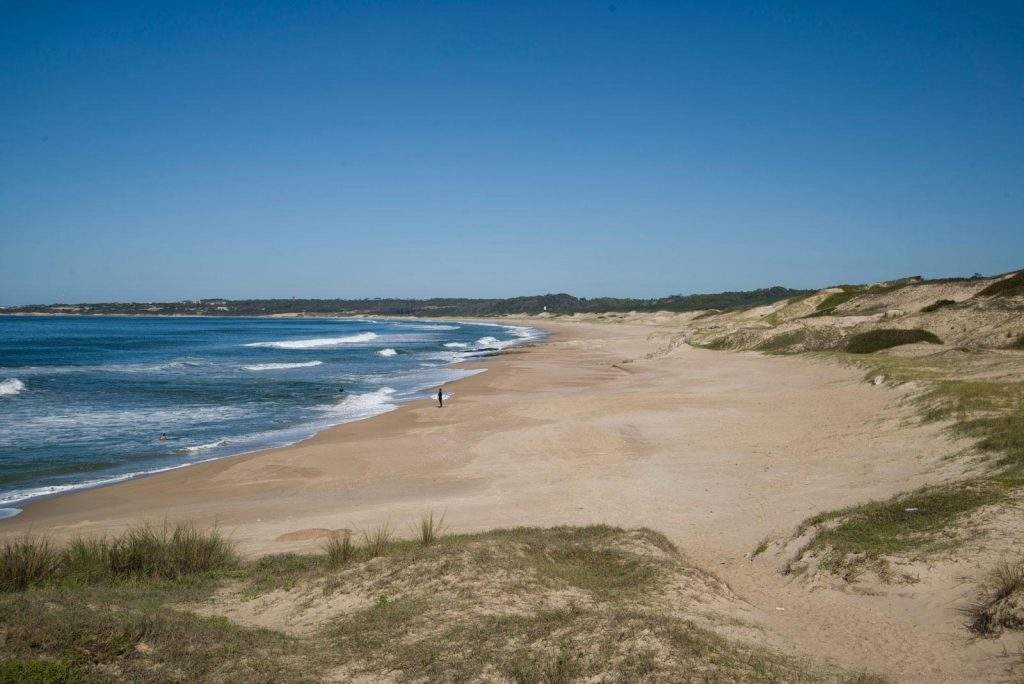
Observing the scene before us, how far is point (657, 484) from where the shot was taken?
14.5 metres

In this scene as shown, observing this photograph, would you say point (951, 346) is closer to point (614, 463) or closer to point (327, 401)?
point (614, 463)

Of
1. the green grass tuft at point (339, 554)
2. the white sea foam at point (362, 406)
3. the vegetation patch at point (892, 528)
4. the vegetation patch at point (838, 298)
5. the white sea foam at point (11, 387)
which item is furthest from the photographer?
the vegetation patch at point (838, 298)

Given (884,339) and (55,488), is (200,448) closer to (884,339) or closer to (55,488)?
→ (55,488)

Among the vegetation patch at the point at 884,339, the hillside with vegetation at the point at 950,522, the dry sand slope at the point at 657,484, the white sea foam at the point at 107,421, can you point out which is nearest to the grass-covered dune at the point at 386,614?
the dry sand slope at the point at 657,484

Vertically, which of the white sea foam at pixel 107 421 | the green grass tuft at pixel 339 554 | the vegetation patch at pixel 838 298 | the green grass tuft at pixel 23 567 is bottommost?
the white sea foam at pixel 107 421

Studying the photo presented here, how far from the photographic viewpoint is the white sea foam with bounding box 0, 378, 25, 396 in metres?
33.1

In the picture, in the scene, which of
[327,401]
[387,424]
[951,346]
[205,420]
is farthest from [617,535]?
[951,346]

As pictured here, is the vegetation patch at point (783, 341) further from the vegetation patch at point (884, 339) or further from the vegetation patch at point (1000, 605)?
the vegetation patch at point (1000, 605)

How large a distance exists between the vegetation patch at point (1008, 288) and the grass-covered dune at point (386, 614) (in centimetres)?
3353

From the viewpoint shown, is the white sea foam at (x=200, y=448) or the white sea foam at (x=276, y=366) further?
the white sea foam at (x=276, y=366)

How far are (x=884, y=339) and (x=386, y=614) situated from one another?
34575mm

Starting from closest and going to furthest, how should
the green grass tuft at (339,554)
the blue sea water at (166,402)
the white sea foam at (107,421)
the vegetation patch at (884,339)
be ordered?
the green grass tuft at (339,554) < the blue sea water at (166,402) < the white sea foam at (107,421) < the vegetation patch at (884,339)

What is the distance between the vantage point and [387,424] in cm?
2458

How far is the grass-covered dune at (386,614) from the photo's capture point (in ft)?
18.7
